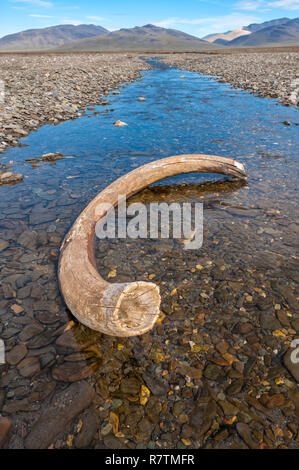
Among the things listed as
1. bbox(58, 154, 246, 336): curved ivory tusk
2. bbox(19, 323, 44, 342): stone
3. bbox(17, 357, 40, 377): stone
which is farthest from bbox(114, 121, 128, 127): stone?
bbox(17, 357, 40, 377): stone

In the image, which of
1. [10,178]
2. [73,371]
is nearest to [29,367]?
[73,371]

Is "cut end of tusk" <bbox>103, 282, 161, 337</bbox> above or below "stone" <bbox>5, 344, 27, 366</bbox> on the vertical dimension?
above

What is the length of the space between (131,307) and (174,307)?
80 centimetres

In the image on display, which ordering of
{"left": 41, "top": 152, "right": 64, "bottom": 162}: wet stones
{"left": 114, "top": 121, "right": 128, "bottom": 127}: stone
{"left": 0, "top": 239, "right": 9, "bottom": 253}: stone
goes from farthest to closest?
1. {"left": 114, "top": 121, "right": 128, "bottom": 127}: stone
2. {"left": 41, "top": 152, "right": 64, "bottom": 162}: wet stones
3. {"left": 0, "top": 239, "right": 9, "bottom": 253}: stone

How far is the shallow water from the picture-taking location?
234cm

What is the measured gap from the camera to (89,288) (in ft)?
9.69

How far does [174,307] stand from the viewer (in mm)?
3398

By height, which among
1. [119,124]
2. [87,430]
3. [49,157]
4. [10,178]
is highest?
[119,124]

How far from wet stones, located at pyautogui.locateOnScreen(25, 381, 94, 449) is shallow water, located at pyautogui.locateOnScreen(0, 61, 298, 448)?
0.20ft

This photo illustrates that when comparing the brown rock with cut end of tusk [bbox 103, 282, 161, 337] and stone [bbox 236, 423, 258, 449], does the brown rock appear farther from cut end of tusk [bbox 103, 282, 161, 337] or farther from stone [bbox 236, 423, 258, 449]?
cut end of tusk [bbox 103, 282, 161, 337]

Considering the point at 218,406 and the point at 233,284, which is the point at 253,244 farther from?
the point at 218,406

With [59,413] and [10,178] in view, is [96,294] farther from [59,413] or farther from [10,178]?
[10,178]
